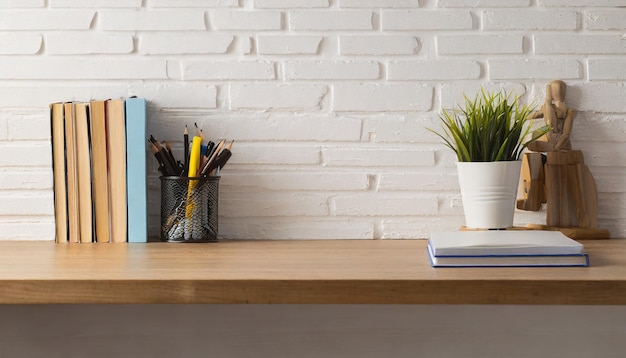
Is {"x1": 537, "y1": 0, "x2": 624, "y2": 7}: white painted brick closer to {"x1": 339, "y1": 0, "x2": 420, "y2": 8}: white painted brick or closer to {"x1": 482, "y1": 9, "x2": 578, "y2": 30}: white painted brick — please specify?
{"x1": 482, "y1": 9, "x2": 578, "y2": 30}: white painted brick

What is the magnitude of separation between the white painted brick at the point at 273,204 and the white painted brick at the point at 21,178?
430 millimetres

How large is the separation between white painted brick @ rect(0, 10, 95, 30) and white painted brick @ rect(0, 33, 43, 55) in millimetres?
21

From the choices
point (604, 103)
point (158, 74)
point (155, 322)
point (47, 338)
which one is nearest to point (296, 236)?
point (155, 322)

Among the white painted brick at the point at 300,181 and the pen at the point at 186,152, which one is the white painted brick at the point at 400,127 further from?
the pen at the point at 186,152

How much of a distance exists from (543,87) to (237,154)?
0.73 metres

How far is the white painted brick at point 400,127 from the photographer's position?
5.71ft

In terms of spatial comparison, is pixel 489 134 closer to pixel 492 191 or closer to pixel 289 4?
pixel 492 191

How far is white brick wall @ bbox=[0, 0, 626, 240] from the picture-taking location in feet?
5.69

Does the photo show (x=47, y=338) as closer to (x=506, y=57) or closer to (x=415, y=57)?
(x=415, y=57)

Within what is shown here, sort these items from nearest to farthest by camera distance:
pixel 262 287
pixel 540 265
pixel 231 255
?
pixel 262 287
pixel 540 265
pixel 231 255

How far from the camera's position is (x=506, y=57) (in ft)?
5.70

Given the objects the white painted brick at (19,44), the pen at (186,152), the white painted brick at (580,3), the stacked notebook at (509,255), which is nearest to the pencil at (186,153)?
the pen at (186,152)

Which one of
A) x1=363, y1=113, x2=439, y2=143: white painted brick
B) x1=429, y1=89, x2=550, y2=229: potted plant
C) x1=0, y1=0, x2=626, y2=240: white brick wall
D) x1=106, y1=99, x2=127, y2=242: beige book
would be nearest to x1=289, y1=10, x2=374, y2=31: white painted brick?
x1=0, y1=0, x2=626, y2=240: white brick wall

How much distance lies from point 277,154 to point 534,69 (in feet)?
2.06
